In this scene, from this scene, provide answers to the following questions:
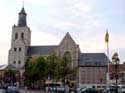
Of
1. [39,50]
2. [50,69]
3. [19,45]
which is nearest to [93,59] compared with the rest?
[39,50]

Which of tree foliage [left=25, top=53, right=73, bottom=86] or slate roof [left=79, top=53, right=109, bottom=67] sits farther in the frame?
slate roof [left=79, top=53, right=109, bottom=67]

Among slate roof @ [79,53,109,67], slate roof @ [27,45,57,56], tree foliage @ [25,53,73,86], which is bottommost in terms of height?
tree foliage @ [25,53,73,86]

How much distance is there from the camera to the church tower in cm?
15688

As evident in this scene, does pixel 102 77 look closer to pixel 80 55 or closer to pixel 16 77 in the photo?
pixel 80 55

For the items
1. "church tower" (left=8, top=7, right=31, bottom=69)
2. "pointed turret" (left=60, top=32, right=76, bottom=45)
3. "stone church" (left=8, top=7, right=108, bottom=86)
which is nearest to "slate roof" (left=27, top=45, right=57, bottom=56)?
"stone church" (left=8, top=7, right=108, bottom=86)

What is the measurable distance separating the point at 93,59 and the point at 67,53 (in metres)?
11.2

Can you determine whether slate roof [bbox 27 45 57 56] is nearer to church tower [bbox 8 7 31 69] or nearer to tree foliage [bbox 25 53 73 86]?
church tower [bbox 8 7 31 69]

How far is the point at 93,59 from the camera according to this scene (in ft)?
453

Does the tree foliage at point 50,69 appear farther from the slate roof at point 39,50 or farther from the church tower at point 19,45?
the slate roof at point 39,50

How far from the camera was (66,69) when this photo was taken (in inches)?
3706

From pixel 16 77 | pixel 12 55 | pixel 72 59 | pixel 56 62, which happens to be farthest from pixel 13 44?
pixel 56 62

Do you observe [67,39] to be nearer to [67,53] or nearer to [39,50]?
[67,53]

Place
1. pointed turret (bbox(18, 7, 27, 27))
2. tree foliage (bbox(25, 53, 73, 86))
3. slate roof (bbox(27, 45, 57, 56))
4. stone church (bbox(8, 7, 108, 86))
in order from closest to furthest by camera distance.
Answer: tree foliage (bbox(25, 53, 73, 86)), stone church (bbox(8, 7, 108, 86)), slate roof (bbox(27, 45, 57, 56)), pointed turret (bbox(18, 7, 27, 27))

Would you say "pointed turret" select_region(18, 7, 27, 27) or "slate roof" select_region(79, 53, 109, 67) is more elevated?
"pointed turret" select_region(18, 7, 27, 27)
